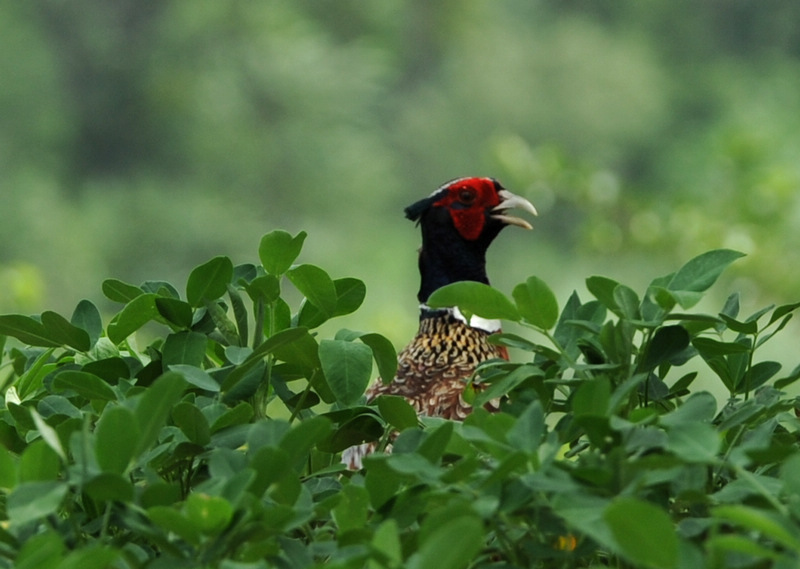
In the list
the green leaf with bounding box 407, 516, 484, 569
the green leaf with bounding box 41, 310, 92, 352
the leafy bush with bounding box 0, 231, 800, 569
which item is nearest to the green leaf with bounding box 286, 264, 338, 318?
the leafy bush with bounding box 0, 231, 800, 569

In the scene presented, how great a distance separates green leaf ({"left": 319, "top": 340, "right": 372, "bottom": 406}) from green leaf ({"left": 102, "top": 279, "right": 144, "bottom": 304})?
103 millimetres

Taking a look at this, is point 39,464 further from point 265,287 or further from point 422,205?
point 422,205

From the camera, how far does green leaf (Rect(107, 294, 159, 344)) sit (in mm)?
585

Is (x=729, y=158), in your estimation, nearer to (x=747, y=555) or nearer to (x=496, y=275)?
(x=747, y=555)

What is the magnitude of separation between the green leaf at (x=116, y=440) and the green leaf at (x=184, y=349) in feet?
0.50

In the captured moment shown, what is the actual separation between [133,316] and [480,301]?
160 millimetres

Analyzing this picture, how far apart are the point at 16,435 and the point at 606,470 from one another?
295 millimetres

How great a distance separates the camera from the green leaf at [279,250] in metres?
0.58

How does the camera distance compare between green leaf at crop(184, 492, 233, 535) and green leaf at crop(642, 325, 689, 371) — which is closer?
green leaf at crop(184, 492, 233, 535)

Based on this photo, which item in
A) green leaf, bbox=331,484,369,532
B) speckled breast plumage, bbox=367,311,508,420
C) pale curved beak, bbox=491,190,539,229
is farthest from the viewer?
pale curved beak, bbox=491,190,539,229

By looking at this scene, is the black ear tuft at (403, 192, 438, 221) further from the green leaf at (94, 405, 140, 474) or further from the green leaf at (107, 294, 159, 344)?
the green leaf at (94, 405, 140, 474)

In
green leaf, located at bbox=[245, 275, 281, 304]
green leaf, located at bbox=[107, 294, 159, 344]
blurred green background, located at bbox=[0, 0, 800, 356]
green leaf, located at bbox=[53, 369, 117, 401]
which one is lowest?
green leaf, located at bbox=[53, 369, 117, 401]

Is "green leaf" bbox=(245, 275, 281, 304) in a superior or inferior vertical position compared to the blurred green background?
inferior

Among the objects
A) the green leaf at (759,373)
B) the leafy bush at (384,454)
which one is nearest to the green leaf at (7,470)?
the leafy bush at (384,454)
